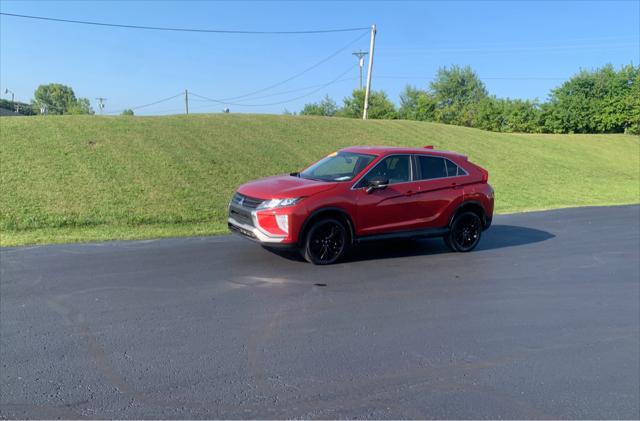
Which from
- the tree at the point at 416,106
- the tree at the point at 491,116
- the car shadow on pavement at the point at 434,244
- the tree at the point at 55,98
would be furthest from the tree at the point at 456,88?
the tree at the point at 55,98

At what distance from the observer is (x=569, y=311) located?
5906mm

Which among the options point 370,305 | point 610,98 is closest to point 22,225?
point 370,305

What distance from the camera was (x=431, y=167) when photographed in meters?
8.52

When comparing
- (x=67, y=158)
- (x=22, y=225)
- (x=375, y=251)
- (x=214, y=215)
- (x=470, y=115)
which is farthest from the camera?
(x=470, y=115)

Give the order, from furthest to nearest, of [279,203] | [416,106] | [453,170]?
[416,106]
[453,170]
[279,203]

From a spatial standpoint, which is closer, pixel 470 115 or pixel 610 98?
pixel 610 98

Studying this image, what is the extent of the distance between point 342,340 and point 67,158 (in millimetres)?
12188

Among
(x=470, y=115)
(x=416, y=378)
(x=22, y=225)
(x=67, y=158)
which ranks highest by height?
(x=470, y=115)

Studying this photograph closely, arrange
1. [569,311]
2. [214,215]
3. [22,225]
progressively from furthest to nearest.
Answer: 1. [214,215]
2. [22,225]
3. [569,311]

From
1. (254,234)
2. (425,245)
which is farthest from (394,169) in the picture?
(254,234)

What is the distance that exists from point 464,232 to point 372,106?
188ft

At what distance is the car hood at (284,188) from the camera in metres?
7.15

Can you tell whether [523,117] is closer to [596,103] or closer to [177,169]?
[596,103]

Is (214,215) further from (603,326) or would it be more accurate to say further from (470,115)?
(470,115)
